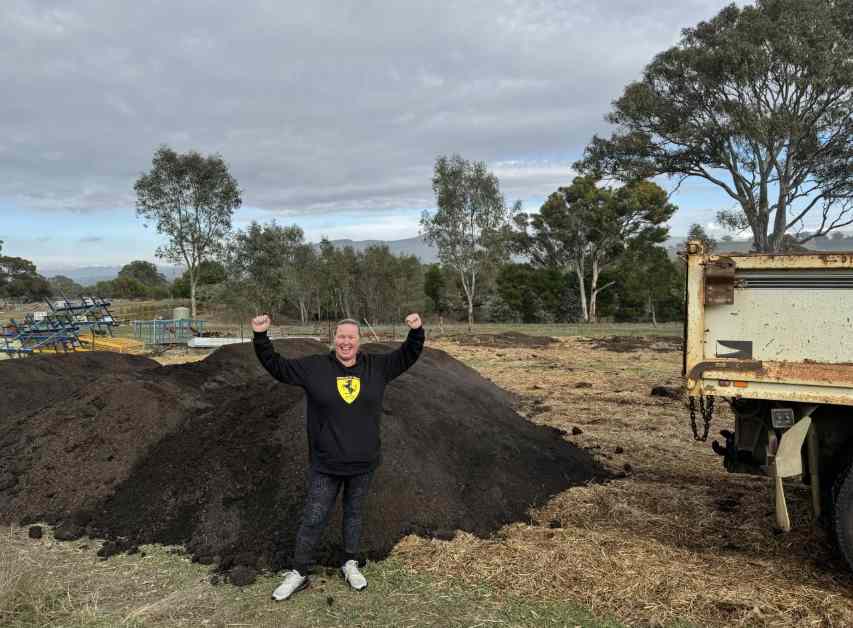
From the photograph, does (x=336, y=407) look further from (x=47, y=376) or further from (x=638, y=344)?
(x=638, y=344)

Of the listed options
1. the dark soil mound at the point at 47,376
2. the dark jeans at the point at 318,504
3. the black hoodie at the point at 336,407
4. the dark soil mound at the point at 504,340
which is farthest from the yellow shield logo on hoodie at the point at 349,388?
the dark soil mound at the point at 504,340

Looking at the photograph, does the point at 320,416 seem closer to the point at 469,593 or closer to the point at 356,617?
the point at 356,617

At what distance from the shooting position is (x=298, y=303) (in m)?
36.7

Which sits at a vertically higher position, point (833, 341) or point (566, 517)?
point (833, 341)

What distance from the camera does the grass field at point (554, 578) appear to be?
11.1 feet

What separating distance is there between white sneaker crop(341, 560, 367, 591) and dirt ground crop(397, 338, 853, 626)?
1.44 feet

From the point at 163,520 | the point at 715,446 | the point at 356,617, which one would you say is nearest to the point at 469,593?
the point at 356,617

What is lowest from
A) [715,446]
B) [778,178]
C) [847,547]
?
[847,547]

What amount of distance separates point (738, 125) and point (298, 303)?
979 inches

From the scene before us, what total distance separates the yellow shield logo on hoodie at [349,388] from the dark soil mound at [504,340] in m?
17.6

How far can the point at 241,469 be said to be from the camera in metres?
5.02

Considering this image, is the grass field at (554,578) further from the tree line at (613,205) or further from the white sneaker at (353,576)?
the tree line at (613,205)

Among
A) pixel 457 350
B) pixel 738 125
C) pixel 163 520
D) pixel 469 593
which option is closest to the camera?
pixel 469 593

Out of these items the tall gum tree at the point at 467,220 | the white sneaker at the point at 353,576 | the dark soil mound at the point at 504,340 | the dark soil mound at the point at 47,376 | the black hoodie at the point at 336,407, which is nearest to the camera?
the black hoodie at the point at 336,407
